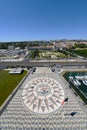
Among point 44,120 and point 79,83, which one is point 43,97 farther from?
point 79,83

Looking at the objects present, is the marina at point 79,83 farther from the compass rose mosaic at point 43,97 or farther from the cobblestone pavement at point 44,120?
the compass rose mosaic at point 43,97

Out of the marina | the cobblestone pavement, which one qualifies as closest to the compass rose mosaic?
the cobblestone pavement

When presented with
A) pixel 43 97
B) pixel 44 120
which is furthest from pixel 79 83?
pixel 43 97

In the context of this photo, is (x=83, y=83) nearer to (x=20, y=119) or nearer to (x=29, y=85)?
(x=20, y=119)

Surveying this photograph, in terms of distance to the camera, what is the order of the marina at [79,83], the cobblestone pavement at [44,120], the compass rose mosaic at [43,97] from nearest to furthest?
the compass rose mosaic at [43,97]
the cobblestone pavement at [44,120]
the marina at [79,83]

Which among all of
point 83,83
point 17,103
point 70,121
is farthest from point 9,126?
point 83,83

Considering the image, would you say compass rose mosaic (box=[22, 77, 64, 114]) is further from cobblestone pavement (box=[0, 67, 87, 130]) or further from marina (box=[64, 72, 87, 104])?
marina (box=[64, 72, 87, 104])

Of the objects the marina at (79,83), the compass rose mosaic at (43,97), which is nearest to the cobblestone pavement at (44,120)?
the compass rose mosaic at (43,97)

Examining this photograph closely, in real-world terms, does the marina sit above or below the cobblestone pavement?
below
